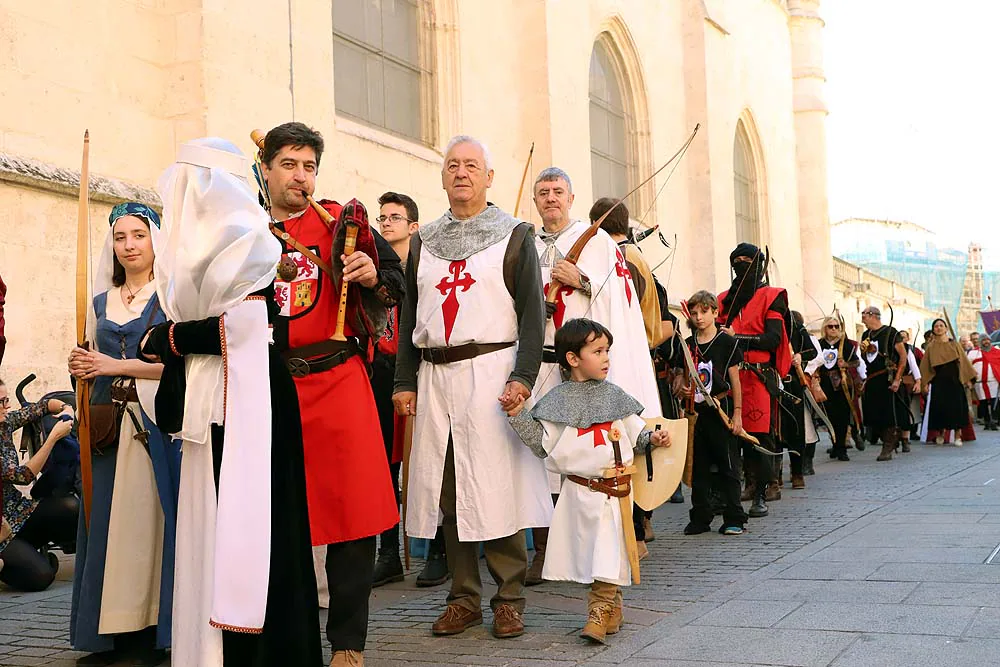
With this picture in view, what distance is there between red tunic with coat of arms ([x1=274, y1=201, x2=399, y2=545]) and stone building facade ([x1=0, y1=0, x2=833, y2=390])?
15.4 ft

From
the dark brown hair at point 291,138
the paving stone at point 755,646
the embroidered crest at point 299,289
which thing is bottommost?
the paving stone at point 755,646

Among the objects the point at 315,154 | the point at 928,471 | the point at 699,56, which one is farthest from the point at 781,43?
the point at 315,154

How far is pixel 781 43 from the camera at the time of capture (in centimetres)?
2809

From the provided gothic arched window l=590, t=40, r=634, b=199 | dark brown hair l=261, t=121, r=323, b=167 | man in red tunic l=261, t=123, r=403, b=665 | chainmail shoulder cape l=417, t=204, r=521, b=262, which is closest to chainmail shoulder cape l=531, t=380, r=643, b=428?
chainmail shoulder cape l=417, t=204, r=521, b=262

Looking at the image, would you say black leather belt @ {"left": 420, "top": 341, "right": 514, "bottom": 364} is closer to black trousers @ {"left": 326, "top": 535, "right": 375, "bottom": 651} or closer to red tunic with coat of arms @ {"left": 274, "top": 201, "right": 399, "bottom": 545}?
red tunic with coat of arms @ {"left": 274, "top": 201, "right": 399, "bottom": 545}

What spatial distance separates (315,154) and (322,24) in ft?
24.1

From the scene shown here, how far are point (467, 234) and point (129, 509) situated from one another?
1.78 metres

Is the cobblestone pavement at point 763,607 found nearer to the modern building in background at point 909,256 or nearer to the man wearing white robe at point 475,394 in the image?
the man wearing white robe at point 475,394

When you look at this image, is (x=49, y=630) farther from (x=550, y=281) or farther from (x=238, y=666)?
(x=550, y=281)

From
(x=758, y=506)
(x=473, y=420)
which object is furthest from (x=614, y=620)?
(x=758, y=506)

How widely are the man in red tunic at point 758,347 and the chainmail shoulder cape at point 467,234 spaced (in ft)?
12.5

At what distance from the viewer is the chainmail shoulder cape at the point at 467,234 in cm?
492

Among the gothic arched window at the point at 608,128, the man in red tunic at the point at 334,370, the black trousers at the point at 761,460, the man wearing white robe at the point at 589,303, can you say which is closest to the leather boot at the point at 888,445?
the black trousers at the point at 761,460

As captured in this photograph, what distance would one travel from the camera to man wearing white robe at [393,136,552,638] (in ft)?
15.7
